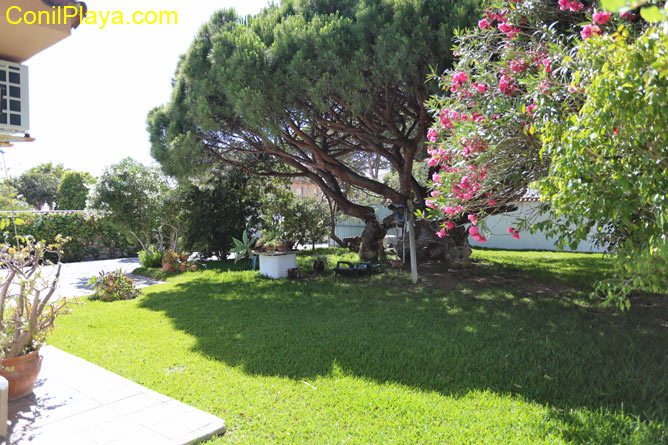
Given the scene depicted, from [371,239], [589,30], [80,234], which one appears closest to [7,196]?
[589,30]

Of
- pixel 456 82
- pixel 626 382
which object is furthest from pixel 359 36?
pixel 626 382

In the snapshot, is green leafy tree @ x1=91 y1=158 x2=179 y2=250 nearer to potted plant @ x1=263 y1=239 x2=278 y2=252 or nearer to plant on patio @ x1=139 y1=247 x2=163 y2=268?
plant on patio @ x1=139 y1=247 x2=163 y2=268

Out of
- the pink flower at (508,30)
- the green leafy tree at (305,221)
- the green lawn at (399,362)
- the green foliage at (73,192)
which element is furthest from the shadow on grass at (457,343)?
the green foliage at (73,192)

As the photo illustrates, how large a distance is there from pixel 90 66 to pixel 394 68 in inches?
197

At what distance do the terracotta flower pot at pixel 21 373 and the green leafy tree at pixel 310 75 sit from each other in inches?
224

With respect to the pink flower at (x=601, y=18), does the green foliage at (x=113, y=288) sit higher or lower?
lower

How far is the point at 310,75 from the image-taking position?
8133mm

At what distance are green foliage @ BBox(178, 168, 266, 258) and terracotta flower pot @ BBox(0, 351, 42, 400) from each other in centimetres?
1047

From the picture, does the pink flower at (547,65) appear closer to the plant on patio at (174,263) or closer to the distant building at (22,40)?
the distant building at (22,40)

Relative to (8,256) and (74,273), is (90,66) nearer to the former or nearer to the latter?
(8,256)

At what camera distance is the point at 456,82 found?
4.54 meters

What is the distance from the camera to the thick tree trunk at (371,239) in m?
12.8

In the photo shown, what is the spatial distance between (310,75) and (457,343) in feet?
18.7

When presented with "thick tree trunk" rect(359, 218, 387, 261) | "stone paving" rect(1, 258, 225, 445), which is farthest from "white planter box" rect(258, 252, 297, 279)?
"stone paving" rect(1, 258, 225, 445)
